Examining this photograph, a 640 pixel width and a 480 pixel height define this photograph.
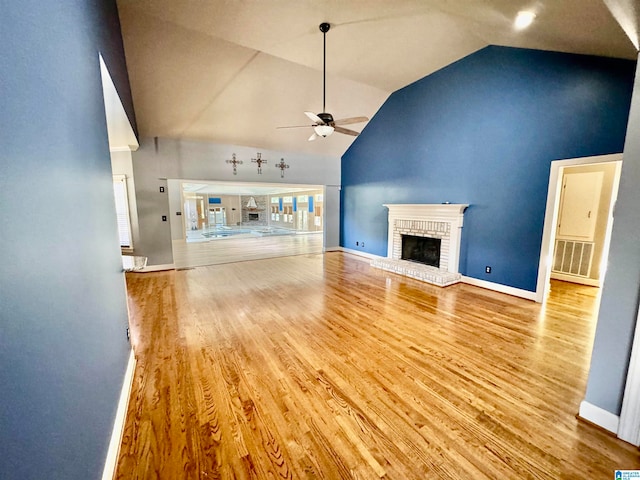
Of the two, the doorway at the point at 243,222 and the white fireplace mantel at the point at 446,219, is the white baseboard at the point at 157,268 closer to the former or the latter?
the doorway at the point at 243,222

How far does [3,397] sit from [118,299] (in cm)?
159

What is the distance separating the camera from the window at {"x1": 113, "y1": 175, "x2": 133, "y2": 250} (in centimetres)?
543

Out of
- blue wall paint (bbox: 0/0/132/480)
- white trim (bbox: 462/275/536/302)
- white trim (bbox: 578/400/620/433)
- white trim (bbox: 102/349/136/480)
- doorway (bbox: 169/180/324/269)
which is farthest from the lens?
→ doorway (bbox: 169/180/324/269)

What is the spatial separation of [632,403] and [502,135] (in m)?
3.77

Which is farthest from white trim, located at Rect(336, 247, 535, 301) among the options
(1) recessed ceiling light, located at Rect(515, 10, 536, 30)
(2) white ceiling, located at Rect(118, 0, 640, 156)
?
(1) recessed ceiling light, located at Rect(515, 10, 536, 30)

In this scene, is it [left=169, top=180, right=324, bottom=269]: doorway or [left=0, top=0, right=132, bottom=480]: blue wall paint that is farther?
[left=169, top=180, right=324, bottom=269]: doorway

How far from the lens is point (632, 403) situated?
59.5 inches

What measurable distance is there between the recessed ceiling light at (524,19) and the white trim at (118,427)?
4.94m

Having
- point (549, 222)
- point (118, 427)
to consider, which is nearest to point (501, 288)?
point (549, 222)

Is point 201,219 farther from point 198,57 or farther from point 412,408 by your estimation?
point 412,408

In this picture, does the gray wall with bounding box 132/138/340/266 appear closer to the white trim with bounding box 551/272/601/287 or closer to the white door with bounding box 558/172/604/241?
the white door with bounding box 558/172/604/241

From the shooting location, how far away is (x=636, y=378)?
147cm

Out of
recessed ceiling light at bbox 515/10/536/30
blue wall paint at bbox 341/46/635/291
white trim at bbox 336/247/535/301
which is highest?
recessed ceiling light at bbox 515/10/536/30

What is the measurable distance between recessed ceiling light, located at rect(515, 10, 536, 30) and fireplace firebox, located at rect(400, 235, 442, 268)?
3.31 meters
